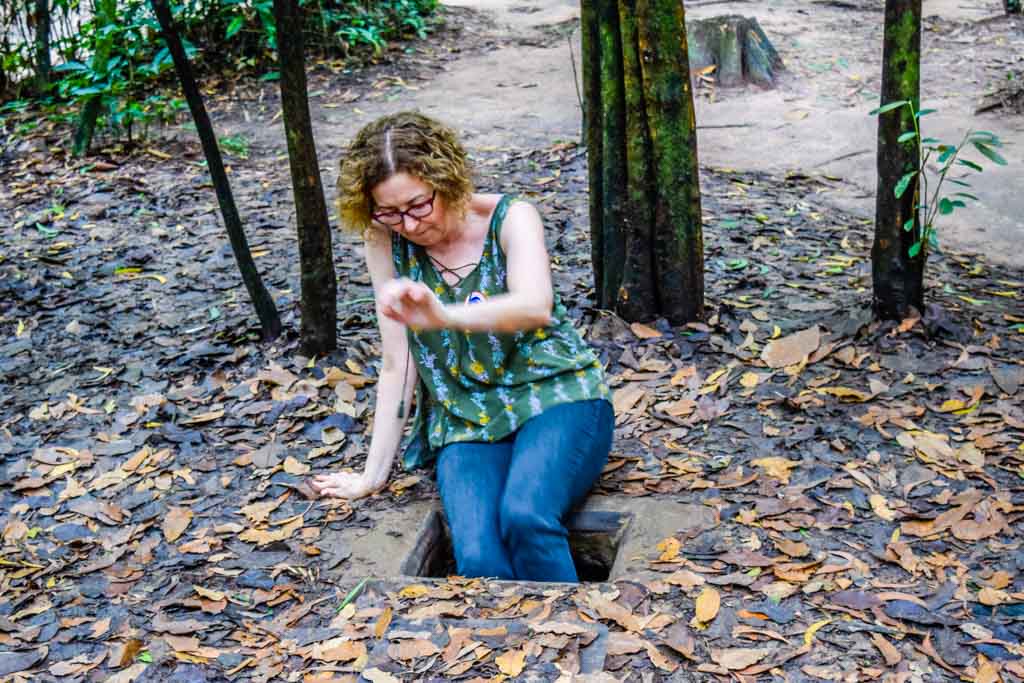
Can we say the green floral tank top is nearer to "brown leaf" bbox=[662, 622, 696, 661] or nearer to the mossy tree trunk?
"brown leaf" bbox=[662, 622, 696, 661]

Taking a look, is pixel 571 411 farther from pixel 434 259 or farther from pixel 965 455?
pixel 965 455

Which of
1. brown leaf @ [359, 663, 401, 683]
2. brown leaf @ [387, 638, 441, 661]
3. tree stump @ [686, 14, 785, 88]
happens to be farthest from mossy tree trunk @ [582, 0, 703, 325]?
tree stump @ [686, 14, 785, 88]

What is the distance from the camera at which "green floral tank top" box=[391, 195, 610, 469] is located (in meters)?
3.17

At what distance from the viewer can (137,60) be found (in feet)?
28.6

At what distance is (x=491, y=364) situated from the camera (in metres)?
3.20

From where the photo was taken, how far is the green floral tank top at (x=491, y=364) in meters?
3.17

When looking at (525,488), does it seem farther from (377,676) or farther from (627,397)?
(627,397)

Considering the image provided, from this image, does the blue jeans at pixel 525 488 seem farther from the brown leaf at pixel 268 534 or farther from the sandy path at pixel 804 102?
the sandy path at pixel 804 102

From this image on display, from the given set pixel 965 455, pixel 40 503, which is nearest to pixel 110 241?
pixel 40 503

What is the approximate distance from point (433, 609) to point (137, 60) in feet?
23.9

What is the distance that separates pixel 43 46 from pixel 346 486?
635 centimetres

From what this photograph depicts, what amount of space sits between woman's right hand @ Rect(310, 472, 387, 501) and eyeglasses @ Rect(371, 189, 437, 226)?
0.88m

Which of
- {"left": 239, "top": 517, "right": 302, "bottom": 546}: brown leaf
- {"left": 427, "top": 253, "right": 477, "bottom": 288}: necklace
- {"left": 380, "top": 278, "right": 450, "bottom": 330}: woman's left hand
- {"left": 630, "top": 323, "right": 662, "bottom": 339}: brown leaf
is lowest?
{"left": 239, "top": 517, "right": 302, "bottom": 546}: brown leaf

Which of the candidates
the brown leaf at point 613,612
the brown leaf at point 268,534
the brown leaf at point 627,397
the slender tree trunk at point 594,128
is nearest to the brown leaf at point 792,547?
the brown leaf at point 613,612
